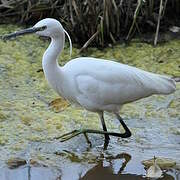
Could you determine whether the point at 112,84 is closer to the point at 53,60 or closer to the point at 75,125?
the point at 53,60

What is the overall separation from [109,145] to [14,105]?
0.81 m

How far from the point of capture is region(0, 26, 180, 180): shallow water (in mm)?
3672

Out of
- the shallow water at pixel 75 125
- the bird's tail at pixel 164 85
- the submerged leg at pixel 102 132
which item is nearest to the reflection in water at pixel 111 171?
the shallow water at pixel 75 125

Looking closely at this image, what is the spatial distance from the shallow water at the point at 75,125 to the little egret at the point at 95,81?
0.22 metres

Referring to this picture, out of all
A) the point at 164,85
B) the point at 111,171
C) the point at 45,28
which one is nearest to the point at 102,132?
the point at 111,171

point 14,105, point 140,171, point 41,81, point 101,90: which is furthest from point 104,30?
point 140,171

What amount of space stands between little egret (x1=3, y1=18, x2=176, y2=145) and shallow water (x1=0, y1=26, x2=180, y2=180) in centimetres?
22

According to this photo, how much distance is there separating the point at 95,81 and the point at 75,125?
0.53 m

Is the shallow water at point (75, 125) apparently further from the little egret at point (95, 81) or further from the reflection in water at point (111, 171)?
the little egret at point (95, 81)

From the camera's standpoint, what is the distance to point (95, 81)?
3740mm

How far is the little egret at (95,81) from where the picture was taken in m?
3.73

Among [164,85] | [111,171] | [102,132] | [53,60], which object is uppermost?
[53,60]

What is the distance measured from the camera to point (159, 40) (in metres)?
5.39

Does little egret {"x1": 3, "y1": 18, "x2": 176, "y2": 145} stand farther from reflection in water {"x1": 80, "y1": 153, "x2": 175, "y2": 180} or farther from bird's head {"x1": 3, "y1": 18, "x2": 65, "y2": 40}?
reflection in water {"x1": 80, "y1": 153, "x2": 175, "y2": 180}
